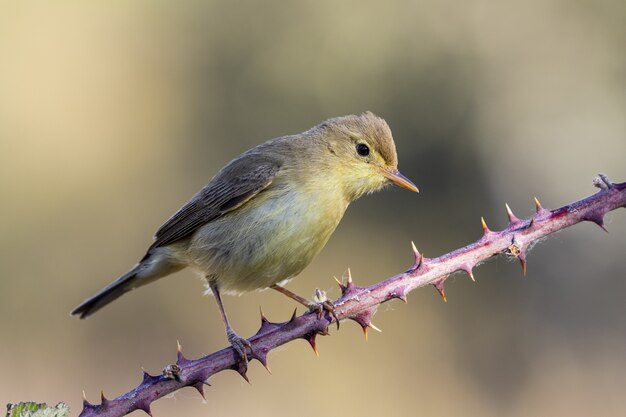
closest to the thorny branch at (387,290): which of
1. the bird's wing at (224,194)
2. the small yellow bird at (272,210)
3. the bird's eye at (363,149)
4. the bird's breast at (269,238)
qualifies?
the small yellow bird at (272,210)

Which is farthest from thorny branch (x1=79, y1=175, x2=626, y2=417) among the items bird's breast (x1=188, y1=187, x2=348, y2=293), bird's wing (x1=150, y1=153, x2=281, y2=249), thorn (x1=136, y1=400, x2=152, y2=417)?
bird's wing (x1=150, y1=153, x2=281, y2=249)

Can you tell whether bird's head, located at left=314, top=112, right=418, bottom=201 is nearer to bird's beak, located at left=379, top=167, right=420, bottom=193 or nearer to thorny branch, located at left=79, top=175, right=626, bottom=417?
bird's beak, located at left=379, top=167, right=420, bottom=193

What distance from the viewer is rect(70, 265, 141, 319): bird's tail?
530 centimetres

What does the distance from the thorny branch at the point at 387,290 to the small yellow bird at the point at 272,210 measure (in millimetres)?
1003

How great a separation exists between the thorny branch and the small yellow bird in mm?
1003

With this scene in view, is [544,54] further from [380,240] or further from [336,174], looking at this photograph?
[336,174]

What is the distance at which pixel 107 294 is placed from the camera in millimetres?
5383

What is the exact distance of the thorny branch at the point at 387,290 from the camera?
8.72ft

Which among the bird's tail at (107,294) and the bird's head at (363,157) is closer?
the bird's head at (363,157)

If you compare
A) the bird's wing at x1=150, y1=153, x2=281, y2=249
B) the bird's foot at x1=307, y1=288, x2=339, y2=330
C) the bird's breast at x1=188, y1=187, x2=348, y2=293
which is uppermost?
the bird's wing at x1=150, y1=153, x2=281, y2=249

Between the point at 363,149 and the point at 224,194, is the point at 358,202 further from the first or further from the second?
the point at 224,194

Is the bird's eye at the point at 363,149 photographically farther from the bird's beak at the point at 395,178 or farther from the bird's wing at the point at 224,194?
the bird's wing at the point at 224,194

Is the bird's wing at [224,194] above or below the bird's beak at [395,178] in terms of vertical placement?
above

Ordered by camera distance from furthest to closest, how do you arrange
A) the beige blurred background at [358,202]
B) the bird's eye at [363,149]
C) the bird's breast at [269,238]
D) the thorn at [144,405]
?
the beige blurred background at [358,202], the bird's eye at [363,149], the bird's breast at [269,238], the thorn at [144,405]
